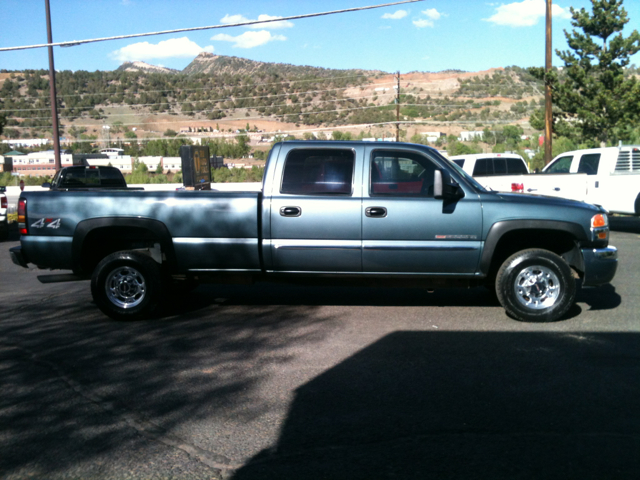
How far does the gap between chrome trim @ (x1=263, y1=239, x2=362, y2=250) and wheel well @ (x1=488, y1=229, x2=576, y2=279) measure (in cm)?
170

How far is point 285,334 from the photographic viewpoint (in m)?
6.69

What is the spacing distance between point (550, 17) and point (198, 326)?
22.8 meters

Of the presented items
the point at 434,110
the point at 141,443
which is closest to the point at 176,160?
the point at 434,110

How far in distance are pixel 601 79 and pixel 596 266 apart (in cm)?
2424

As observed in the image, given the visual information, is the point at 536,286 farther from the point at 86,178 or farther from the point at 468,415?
the point at 86,178

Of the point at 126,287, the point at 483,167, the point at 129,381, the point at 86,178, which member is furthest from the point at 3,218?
the point at 483,167

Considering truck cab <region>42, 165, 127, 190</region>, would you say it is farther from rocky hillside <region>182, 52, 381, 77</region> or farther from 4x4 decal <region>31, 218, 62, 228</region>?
rocky hillside <region>182, 52, 381, 77</region>

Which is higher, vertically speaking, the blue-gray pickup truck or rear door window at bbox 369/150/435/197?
rear door window at bbox 369/150/435/197

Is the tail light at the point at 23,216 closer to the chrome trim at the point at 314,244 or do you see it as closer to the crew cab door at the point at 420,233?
the chrome trim at the point at 314,244

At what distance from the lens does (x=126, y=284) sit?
7391mm

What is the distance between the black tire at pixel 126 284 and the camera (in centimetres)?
723

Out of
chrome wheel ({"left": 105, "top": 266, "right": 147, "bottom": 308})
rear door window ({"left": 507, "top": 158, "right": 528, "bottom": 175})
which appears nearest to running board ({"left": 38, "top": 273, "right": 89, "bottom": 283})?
chrome wheel ({"left": 105, "top": 266, "right": 147, "bottom": 308})

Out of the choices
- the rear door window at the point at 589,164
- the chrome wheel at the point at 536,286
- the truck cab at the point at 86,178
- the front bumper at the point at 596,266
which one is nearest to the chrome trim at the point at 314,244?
the chrome wheel at the point at 536,286

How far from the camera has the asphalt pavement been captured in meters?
3.82
